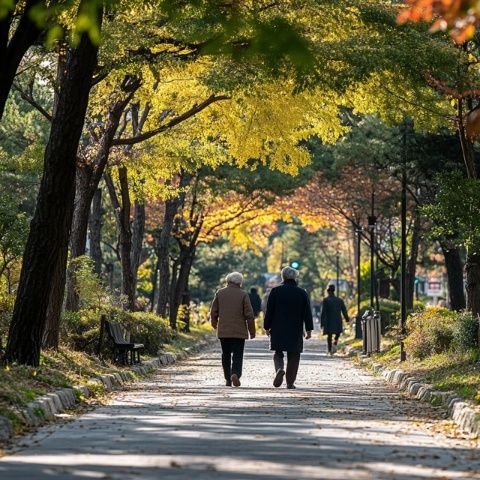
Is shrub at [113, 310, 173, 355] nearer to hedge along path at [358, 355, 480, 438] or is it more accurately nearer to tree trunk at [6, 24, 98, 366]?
hedge along path at [358, 355, 480, 438]

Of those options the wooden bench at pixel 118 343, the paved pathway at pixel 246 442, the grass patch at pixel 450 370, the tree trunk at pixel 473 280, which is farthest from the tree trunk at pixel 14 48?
the tree trunk at pixel 473 280

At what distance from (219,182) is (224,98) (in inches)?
820

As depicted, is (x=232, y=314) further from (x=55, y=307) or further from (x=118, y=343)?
(x=118, y=343)

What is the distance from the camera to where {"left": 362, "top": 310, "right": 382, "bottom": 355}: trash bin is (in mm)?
32812

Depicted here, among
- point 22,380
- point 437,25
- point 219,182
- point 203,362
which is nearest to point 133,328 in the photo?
point 203,362

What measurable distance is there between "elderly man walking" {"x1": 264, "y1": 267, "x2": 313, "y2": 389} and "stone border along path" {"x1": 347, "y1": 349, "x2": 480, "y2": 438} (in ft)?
6.39

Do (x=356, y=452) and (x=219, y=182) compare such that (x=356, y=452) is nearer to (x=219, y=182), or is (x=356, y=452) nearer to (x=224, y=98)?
(x=224, y=98)

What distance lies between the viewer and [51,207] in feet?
62.1

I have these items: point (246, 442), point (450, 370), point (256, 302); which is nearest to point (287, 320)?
point (450, 370)

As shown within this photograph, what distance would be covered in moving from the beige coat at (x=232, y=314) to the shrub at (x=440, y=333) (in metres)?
3.96

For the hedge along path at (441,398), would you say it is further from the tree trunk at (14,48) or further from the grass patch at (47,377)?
the tree trunk at (14,48)

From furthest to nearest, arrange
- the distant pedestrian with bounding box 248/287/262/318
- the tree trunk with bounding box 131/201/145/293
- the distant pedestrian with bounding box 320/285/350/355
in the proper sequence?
the distant pedestrian with bounding box 248/287/262/318, the tree trunk with bounding box 131/201/145/293, the distant pedestrian with bounding box 320/285/350/355

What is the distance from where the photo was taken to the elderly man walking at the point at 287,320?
71.9 feet

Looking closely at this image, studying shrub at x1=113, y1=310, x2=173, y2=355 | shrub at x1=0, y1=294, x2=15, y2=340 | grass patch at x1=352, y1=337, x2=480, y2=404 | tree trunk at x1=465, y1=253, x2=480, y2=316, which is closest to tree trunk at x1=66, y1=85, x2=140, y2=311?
shrub at x1=0, y1=294, x2=15, y2=340
